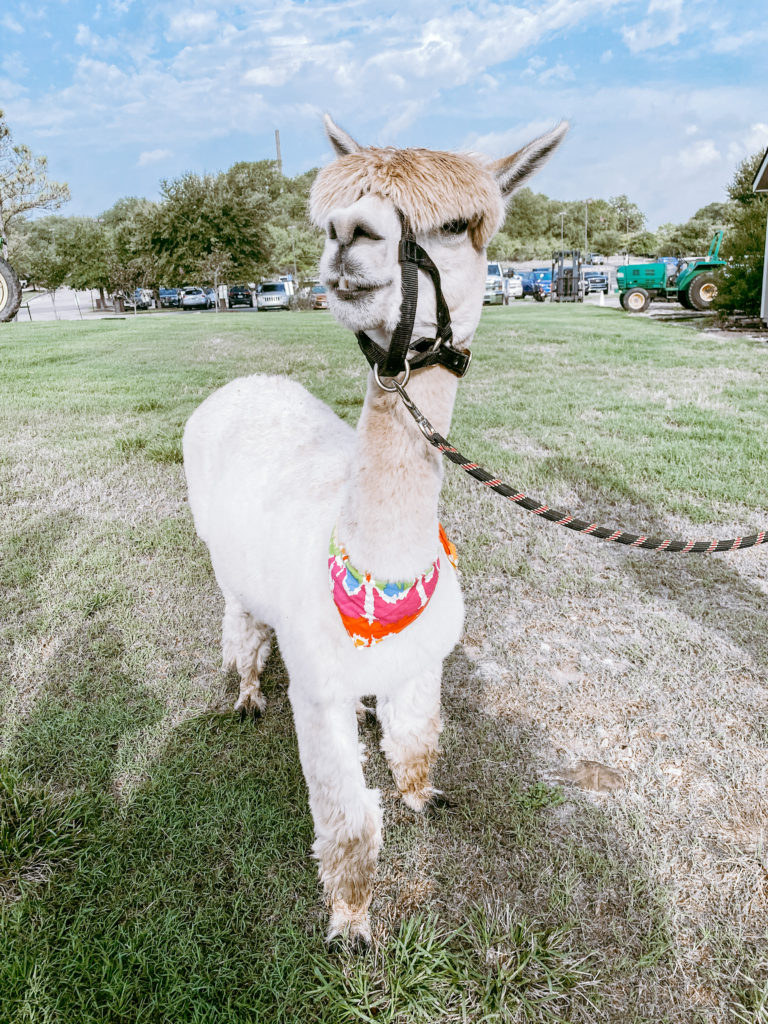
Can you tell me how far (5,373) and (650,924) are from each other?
10953 millimetres

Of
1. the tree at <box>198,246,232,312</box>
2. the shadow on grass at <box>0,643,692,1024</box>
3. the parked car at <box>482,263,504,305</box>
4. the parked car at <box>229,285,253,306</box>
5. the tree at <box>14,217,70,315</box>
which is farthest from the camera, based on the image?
the tree at <box>14,217,70,315</box>

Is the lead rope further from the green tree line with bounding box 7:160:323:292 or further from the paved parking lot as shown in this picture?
the green tree line with bounding box 7:160:323:292

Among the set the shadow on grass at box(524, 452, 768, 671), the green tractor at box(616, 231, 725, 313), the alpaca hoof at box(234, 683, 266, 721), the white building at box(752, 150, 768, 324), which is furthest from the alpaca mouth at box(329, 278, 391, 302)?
the green tractor at box(616, 231, 725, 313)

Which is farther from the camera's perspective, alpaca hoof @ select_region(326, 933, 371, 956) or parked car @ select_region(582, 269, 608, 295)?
parked car @ select_region(582, 269, 608, 295)

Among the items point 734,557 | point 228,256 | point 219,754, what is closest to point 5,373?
point 219,754

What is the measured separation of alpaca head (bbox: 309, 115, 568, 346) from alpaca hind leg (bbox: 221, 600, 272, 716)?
1.72m

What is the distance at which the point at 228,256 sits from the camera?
4309cm

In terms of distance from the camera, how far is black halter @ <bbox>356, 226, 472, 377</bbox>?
1.55 metres

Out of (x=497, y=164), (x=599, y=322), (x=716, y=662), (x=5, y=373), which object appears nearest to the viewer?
(x=497, y=164)

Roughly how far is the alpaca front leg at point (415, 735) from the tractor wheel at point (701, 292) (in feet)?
72.0

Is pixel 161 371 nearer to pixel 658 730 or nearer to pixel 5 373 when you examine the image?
pixel 5 373

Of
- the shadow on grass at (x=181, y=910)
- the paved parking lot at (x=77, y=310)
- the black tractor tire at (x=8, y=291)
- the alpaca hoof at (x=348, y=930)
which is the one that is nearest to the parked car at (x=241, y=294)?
the paved parking lot at (x=77, y=310)

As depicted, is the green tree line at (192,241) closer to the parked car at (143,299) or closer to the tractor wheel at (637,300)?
the parked car at (143,299)

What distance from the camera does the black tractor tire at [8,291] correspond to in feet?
53.2
